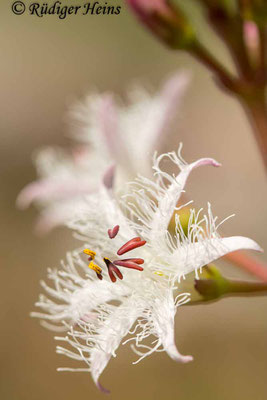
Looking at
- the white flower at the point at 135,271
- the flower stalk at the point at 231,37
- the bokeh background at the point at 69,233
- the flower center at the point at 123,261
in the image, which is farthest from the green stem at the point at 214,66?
the bokeh background at the point at 69,233

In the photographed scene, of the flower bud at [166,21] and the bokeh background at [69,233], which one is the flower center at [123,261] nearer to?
the flower bud at [166,21]

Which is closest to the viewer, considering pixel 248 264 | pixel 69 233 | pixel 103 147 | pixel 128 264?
pixel 128 264

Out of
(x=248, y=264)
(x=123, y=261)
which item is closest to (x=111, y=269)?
(x=123, y=261)

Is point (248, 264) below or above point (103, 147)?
below

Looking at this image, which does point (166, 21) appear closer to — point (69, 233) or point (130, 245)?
point (130, 245)

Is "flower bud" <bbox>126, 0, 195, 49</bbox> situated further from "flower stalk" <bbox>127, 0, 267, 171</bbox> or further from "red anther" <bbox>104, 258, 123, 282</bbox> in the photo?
"red anther" <bbox>104, 258, 123, 282</bbox>

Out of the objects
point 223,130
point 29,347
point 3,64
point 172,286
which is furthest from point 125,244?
point 3,64

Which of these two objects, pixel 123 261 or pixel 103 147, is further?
pixel 103 147
